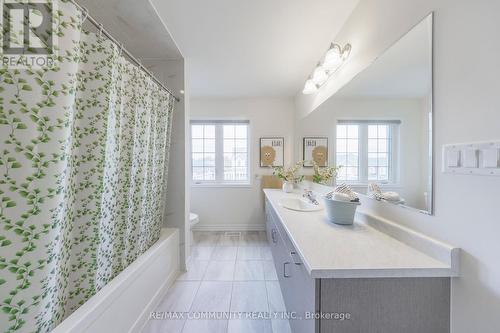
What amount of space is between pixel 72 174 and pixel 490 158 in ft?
5.46

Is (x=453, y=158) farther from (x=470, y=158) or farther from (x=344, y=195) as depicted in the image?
(x=344, y=195)

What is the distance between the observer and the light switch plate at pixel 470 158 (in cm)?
67

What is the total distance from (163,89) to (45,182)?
136cm

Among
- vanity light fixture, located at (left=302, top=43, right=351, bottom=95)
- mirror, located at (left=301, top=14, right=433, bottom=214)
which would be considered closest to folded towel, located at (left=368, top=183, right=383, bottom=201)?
mirror, located at (left=301, top=14, right=433, bottom=214)

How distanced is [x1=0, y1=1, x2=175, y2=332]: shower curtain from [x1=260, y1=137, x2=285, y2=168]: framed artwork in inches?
75.6

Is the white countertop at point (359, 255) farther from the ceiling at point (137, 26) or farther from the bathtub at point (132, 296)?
the ceiling at point (137, 26)

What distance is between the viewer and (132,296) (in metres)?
1.34

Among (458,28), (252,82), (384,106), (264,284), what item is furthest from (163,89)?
(264,284)

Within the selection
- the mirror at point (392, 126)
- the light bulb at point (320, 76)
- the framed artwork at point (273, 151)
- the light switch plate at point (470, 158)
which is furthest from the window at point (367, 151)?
the framed artwork at point (273, 151)

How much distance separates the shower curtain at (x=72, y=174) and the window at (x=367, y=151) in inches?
62.3

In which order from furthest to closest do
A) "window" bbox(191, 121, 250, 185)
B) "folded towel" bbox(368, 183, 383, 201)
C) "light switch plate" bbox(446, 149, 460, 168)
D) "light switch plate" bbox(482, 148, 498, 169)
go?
1. "window" bbox(191, 121, 250, 185)
2. "folded towel" bbox(368, 183, 383, 201)
3. "light switch plate" bbox(446, 149, 460, 168)
4. "light switch plate" bbox(482, 148, 498, 169)

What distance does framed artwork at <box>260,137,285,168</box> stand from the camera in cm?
340

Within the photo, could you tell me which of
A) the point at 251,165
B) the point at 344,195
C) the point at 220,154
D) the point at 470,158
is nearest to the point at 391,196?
the point at 344,195

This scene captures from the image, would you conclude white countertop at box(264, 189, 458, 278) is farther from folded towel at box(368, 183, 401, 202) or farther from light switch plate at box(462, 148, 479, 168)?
light switch plate at box(462, 148, 479, 168)
